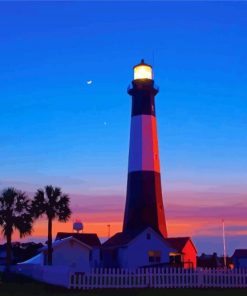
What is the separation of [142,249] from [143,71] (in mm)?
19237

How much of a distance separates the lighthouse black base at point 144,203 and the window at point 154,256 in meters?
3.53

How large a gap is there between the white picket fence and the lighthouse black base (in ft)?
74.5

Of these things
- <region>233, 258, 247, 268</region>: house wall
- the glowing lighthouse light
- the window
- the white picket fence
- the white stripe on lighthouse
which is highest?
the glowing lighthouse light

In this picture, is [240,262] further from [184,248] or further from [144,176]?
[144,176]

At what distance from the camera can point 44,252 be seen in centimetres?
4809

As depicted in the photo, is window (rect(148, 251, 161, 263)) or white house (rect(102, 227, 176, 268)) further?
window (rect(148, 251, 161, 263))

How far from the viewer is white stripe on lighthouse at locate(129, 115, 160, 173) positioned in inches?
2024

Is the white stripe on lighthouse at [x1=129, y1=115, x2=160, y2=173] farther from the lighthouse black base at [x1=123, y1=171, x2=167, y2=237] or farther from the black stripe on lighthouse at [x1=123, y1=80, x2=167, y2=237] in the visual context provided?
the lighthouse black base at [x1=123, y1=171, x2=167, y2=237]

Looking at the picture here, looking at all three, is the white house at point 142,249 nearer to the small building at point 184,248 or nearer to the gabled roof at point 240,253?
the small building at point 184,248

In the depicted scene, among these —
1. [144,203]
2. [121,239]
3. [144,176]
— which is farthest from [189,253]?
[144,176]

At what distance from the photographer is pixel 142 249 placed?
47.1 m

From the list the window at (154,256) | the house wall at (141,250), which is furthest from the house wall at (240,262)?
the window at (154,256)

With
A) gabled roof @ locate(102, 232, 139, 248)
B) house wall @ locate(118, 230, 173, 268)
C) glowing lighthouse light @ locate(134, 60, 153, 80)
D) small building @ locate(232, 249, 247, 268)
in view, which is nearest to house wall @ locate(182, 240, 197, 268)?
house wall @ locate(118, 230, 173, 268)

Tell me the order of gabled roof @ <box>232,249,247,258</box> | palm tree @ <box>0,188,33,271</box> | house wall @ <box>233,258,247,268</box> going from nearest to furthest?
palm tree @ <box>0,188,33,271</box>
house wall @ <box>233,258,247,268</box>
gabled roof @ <box>232,249,247,258</box>
